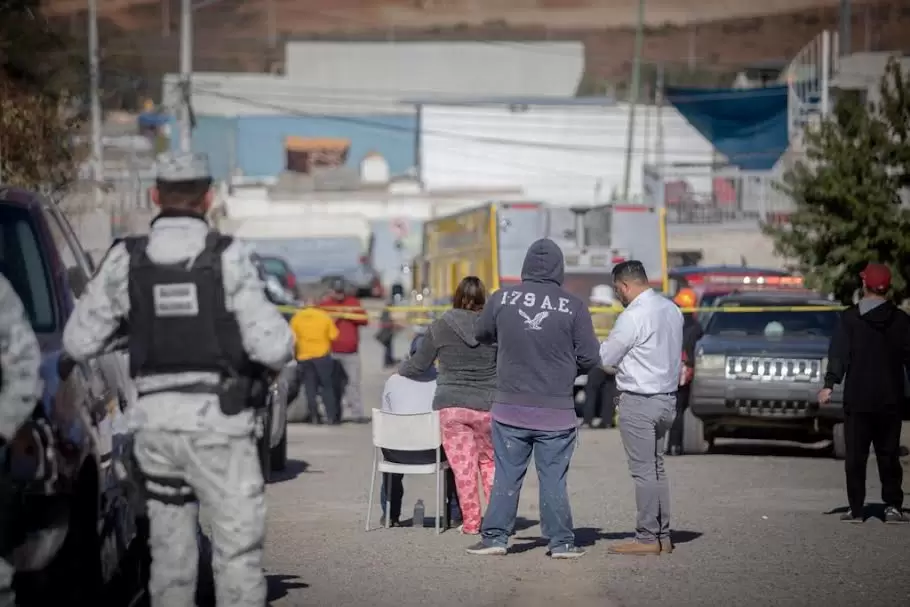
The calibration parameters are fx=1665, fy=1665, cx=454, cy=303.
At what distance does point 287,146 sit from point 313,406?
60.0 m

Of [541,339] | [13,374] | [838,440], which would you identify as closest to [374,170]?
[838,440]

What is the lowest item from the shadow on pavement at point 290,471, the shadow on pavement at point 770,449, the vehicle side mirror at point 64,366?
the shadow on pavement at point 770,449

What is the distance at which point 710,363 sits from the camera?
17.1 meters

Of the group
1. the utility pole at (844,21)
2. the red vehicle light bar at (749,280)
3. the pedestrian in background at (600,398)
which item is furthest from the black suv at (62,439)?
the utility pole at (844,21)

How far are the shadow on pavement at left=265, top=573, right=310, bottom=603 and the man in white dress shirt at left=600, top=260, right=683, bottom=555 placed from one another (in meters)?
2.19

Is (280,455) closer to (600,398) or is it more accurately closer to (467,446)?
(467,446)

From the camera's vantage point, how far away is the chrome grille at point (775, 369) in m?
16.9

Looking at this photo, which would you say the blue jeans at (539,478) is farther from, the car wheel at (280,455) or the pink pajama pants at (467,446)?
the car wheel at (280,455)

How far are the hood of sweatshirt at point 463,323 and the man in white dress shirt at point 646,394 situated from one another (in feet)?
3.48

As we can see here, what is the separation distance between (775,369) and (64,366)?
37.5 feet

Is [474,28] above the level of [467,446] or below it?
above

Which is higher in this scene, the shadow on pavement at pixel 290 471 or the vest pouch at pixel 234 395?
the vest pouch at pixel 234 395

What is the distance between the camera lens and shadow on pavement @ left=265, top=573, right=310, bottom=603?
865 centimetres

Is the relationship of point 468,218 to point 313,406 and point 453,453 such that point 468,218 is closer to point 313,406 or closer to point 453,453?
point 313,406
